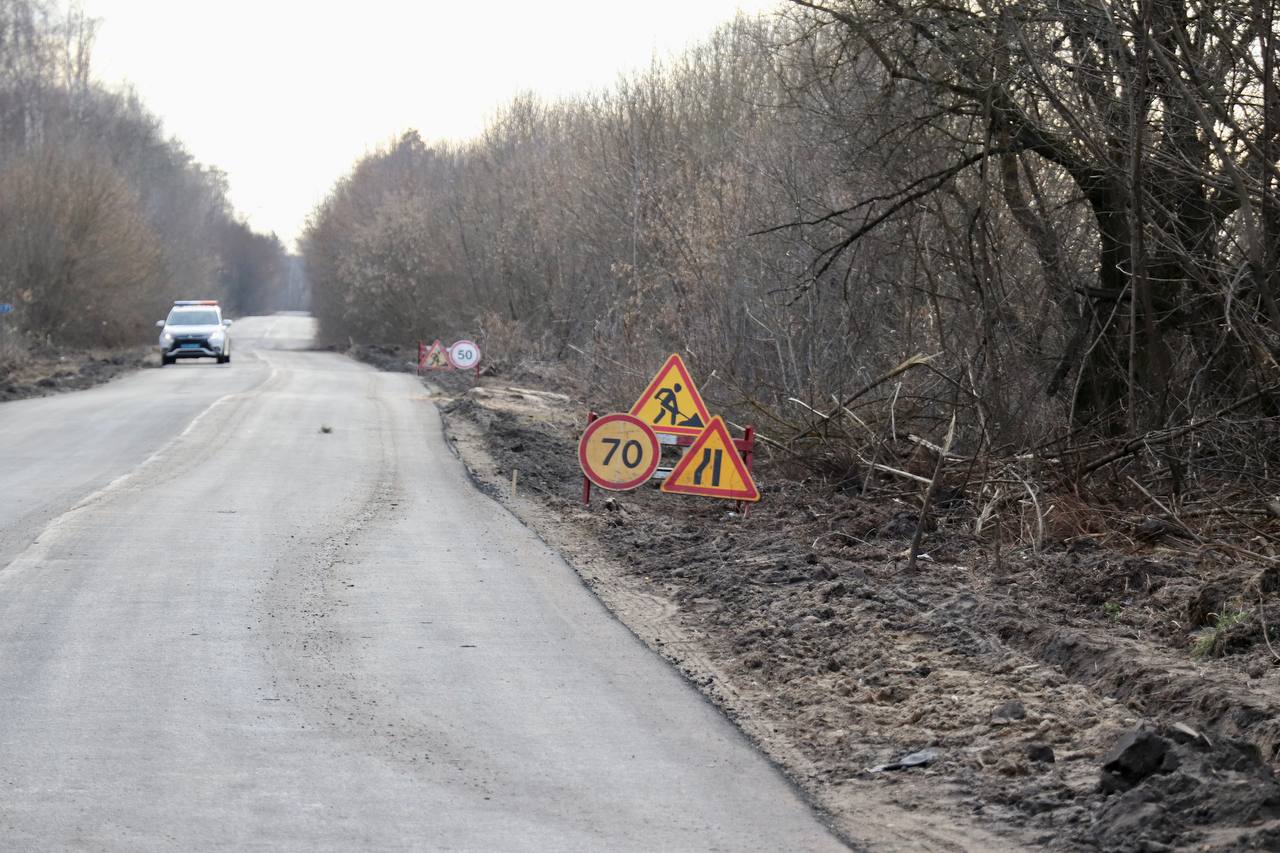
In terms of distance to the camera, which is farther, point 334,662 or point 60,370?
point 60,370

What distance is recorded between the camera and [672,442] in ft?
43.6

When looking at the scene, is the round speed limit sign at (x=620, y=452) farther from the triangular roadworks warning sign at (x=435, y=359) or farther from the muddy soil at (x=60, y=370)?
the triangular roadworks warning sign at (x=435, y=359)

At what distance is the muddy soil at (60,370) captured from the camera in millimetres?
31328

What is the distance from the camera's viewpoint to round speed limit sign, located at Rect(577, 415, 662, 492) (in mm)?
13031

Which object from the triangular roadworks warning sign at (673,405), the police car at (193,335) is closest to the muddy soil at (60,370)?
the police car at (193,335)

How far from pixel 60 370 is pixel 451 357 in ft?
34.6

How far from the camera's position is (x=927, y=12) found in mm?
13320

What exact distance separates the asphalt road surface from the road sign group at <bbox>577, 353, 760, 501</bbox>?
1.09 meters

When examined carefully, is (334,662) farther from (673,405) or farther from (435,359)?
(435,359)

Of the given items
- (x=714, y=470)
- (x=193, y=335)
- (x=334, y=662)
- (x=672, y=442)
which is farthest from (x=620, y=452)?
(x=193, y=335)

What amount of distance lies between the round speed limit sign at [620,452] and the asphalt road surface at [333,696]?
959 millimetres

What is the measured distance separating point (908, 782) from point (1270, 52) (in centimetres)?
619

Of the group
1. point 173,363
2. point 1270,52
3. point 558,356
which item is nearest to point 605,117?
point 558,356

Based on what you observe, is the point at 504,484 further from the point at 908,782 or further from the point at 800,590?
the point at 908,782
